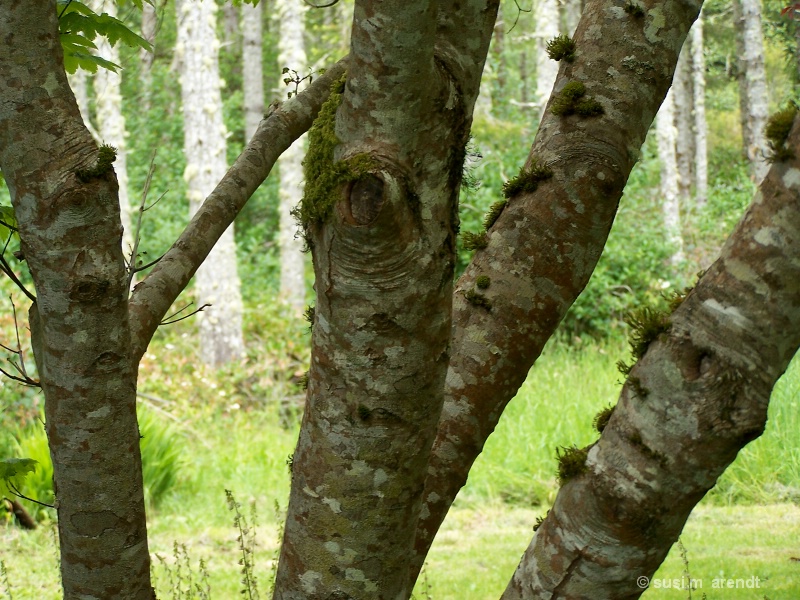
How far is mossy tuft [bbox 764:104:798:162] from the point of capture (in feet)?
5.38

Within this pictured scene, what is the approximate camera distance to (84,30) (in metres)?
2.38

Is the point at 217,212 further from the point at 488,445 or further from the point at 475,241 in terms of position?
the point at 488,445

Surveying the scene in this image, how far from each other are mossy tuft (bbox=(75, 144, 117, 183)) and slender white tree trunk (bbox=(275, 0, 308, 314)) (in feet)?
30.1

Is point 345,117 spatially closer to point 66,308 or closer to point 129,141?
point 66,308

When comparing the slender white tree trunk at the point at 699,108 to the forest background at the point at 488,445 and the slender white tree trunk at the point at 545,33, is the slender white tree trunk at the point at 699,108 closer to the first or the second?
the forest background at the point at 488,445

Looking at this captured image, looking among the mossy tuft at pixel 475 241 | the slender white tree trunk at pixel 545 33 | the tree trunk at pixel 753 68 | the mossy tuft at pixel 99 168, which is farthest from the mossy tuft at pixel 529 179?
the tree trunk at pixel 753 68

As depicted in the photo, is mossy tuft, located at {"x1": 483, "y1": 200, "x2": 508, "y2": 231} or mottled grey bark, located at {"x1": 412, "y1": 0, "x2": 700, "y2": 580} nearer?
mottled grey bark, located at {"x1": 412, "y1": 0, "x2": 700, "y2": 580}

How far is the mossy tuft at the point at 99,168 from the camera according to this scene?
1664 millimetres

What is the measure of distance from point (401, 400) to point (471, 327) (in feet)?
2.15

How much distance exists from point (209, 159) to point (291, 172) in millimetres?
1514

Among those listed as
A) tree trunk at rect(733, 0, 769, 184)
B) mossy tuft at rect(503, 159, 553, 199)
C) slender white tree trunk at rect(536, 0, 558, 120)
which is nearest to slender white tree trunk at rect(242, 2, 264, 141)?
slender white tree trunk at rect(536, 0, 558, 120)

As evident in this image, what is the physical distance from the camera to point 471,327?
2184 mm

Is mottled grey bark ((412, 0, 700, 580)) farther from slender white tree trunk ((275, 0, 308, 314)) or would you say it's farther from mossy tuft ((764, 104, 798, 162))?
slender white tree trunk ((275, 0, 308, 314))

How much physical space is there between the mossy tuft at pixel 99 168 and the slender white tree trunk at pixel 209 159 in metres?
9.04
